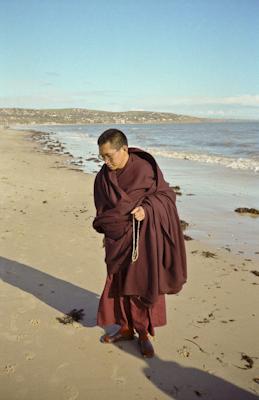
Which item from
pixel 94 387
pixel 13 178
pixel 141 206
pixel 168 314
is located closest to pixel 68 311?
pixel 168 314

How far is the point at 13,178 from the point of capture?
14016mm

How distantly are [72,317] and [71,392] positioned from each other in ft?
4.09

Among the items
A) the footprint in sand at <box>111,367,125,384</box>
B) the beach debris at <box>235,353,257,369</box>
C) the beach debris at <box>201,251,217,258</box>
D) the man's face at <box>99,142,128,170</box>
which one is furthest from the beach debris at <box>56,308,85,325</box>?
the beach debris at <box>201,251,217,258</box>

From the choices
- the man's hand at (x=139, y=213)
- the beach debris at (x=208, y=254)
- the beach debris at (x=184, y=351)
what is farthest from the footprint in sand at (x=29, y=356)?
the beach debris at (x=208, y=254)

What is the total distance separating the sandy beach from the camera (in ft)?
11.1

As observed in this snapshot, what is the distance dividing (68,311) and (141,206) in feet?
6.09

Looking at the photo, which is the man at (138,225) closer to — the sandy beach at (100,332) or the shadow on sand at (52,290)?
the sandy beach at (100,332)

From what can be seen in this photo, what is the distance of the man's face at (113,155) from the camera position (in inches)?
138

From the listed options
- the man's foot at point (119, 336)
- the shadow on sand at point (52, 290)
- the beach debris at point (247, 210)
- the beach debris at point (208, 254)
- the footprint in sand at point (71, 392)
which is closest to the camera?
the footprint in sand at point (71, 392)

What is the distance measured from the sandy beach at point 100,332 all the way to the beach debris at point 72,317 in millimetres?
33

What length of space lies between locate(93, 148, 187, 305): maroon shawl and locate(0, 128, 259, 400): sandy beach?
0.68 metres

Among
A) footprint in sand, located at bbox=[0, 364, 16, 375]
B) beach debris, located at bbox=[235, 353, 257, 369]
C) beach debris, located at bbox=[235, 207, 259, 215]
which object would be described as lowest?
footprint in sand, located at bbox=[0, 364, 16, 375]

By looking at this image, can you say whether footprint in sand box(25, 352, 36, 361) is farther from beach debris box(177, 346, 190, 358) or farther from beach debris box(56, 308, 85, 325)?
beach debris box(177, 346, 190, 358)

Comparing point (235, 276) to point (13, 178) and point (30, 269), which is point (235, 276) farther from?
point (13, 178)
